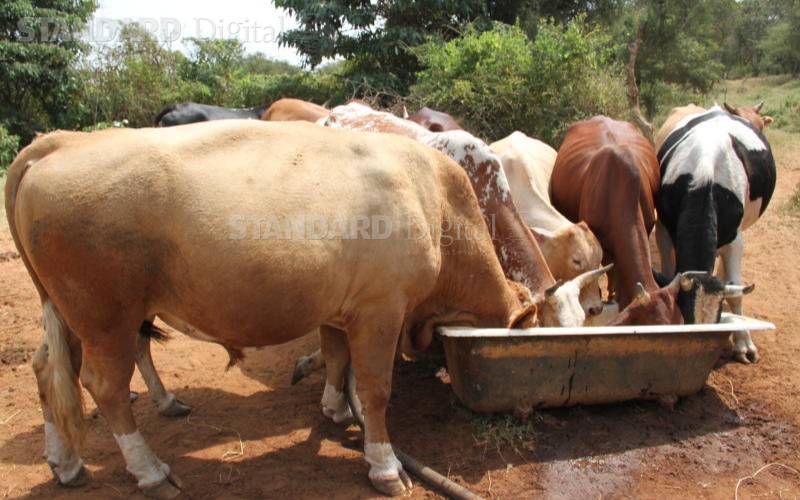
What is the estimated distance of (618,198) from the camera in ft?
17.7

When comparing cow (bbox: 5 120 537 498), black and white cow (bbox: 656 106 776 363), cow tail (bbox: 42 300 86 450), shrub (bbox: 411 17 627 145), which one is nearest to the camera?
cow (bbox: 5 120 537 498)

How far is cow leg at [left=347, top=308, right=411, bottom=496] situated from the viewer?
3.71m

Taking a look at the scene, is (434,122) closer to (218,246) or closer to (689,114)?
(689,114)

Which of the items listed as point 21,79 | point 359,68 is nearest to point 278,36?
point 359,68

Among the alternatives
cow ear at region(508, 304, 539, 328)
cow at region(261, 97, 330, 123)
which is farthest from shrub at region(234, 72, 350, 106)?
cow ear at region(508, 304, 539, 328)

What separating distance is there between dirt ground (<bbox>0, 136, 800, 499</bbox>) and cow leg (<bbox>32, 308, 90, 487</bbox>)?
9 centimetres

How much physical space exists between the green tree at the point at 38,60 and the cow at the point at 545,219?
43.5 ft

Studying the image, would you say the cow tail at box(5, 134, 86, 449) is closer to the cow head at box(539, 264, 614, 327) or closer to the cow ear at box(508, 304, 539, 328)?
the cow ear at box(508, 304, 539, 328)

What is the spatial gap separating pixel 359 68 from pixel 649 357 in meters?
12.5

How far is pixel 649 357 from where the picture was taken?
4297 millimetres

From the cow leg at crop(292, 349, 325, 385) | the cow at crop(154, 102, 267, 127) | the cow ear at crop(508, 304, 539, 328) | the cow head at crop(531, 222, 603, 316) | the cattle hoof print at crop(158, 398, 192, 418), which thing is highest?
the cow at crop(154, 102, 267, 127)

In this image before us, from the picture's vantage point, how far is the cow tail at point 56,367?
3.47m

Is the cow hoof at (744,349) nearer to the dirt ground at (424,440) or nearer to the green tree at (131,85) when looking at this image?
the dirt ground at (424,440)

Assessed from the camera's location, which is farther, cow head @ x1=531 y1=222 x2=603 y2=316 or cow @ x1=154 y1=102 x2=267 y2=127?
cow @ x1=154 y1=102 x2=267 y2=127
